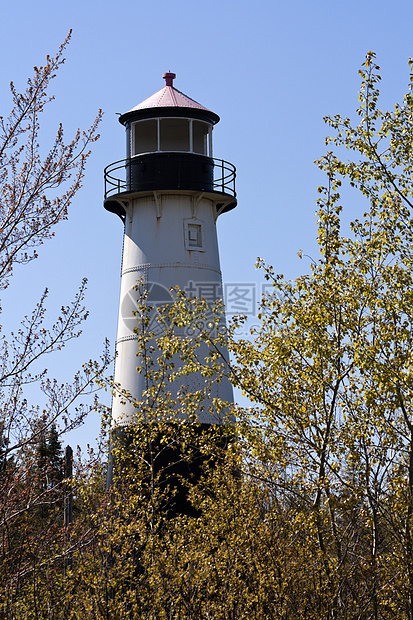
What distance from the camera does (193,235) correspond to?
24672 mm

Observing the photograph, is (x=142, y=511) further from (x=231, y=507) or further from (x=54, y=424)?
(x=54, y=424)

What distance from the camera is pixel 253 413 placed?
1281cm

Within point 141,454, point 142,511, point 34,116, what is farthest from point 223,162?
point 34,116

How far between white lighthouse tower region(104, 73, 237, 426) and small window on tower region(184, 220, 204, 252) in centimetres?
2

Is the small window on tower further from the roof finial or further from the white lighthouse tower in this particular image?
the roof finial

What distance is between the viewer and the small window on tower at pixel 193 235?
24.5 metres

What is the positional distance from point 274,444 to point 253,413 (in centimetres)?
63

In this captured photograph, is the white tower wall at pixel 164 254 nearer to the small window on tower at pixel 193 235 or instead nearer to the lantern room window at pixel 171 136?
the small window on tower at pixel 193 235

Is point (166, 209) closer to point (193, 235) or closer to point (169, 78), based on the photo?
point (193, 235)

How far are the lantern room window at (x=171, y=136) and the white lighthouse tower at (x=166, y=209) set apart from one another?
0.03 metres

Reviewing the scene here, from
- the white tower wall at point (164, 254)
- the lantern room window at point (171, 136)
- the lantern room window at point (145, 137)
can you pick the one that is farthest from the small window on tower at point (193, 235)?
the lantern room window at point (145, 137)

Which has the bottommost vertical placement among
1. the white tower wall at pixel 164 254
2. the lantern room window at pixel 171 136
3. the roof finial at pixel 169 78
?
the white tower wall at pixel 164 254

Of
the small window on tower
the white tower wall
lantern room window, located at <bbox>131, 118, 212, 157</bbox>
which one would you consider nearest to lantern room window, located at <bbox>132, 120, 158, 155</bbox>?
lantern room window, located at <bbox>131, 118, 212, 157</bbox>

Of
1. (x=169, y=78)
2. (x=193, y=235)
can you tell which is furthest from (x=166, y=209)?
(x=169, y=78)
